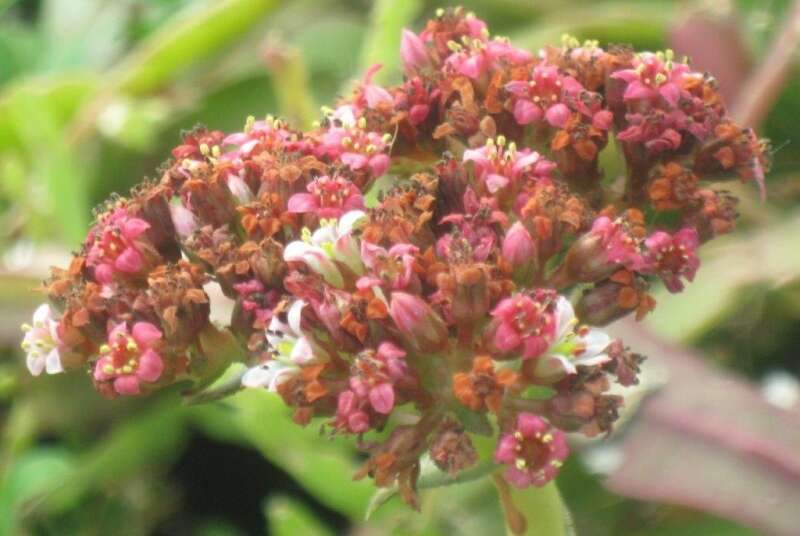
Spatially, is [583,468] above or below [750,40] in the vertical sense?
below

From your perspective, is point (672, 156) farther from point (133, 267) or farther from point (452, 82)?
point (133, 267)

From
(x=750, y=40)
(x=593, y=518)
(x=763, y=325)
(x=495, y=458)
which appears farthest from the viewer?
(x=750, y=40)

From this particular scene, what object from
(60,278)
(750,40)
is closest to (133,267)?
(60,278)

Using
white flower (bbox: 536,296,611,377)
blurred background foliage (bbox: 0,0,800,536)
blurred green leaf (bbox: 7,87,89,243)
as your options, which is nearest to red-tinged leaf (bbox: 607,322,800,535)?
blurred background foliage (bbox: 0,0,800,536)

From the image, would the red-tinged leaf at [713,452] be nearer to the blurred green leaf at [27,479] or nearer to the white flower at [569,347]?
the white flower at [569,347]

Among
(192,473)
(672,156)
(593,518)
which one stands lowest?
(593,518)

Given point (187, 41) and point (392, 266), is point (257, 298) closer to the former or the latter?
point (392, 266)

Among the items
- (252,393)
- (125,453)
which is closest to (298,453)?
(252,393)
